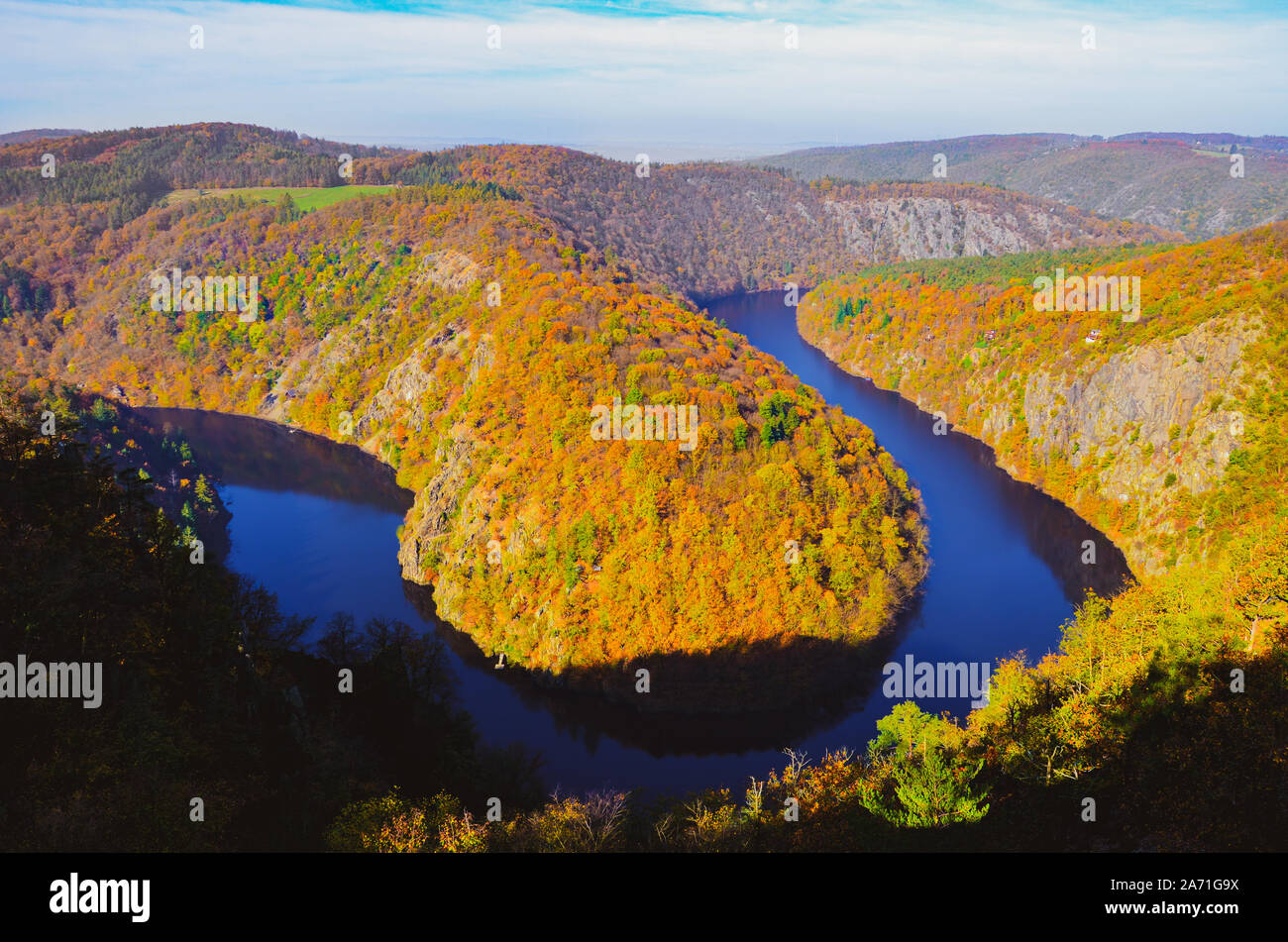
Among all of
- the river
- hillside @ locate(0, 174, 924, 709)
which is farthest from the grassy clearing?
the river

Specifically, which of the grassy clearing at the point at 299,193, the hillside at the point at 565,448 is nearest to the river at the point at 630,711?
the hillside at the point at 565,448

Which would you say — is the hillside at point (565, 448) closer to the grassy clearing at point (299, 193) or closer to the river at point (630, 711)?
the river at point (630, 711)

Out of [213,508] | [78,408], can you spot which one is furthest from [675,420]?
[78,408]

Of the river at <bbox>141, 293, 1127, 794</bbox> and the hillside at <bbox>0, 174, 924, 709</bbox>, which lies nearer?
the river at <bbox>141, 293, 1127, 794</bbox>

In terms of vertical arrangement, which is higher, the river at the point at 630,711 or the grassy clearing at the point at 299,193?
the grassy clearing at the point at 299,193

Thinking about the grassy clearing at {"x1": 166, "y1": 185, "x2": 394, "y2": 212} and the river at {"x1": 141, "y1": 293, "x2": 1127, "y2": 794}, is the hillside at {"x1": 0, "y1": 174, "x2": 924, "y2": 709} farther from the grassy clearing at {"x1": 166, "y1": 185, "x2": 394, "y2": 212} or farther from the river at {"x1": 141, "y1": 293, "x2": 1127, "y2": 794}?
the grassy clearing at {"x1": 166, "y1": 185, "x2": 394, "y2": 212}

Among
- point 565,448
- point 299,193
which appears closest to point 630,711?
point 565,448

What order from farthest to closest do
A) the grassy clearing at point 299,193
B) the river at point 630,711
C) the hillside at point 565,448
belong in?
the grassy clearing at point 299,193 < the hillside at point 565,448 < the river at point 630,711

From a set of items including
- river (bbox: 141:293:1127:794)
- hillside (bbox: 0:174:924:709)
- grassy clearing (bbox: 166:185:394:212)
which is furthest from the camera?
grassy clearing (bbox: 166:185:394:212)
